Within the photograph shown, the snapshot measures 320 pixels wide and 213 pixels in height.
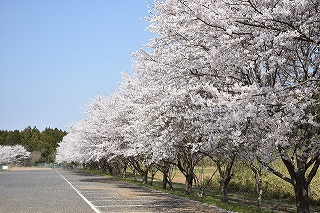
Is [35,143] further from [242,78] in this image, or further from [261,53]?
[261,53]

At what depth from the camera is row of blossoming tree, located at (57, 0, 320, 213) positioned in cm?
904

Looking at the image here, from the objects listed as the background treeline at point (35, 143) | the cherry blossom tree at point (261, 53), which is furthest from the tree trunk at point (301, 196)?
the background treeline at point (35, 143)

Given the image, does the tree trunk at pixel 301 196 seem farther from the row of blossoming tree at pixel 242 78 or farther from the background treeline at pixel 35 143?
the background treeline at pixel 35 143

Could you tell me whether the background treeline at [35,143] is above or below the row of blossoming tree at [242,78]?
above

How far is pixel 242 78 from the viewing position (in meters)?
12.7

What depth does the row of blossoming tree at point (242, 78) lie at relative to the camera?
29.7 ft

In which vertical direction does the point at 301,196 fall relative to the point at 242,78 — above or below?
below

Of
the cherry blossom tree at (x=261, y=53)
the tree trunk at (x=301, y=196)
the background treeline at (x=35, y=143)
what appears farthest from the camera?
the background treeline at (x=35, y=143)

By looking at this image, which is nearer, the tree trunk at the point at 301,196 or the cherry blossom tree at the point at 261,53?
the cherry blossom tree at the point at 261,53

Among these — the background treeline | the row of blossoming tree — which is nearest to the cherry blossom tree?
the row of blossoming tree

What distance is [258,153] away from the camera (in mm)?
12555

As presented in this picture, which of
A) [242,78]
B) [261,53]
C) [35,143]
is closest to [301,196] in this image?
[242,78]

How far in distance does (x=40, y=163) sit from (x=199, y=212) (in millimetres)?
123642

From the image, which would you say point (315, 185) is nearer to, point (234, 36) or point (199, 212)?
point (199, 212)
